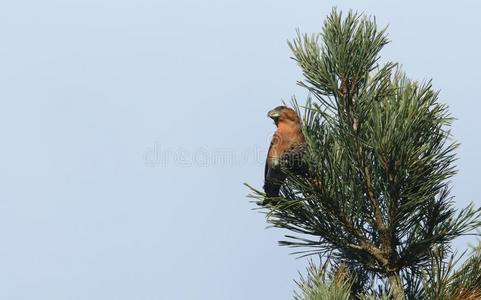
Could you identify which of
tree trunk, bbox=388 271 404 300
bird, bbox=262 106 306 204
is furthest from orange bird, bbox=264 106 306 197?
tree trunk, bbox=388 271 404 300

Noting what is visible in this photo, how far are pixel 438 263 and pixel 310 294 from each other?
24.0 inches

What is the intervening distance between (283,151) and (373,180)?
2.50 feet

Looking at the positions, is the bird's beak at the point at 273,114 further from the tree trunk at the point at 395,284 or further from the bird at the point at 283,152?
the tree trunk at the point at 395,284

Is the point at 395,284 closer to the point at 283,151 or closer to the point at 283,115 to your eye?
the point at 283,151

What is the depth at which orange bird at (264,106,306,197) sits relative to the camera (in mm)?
3994

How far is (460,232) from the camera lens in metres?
3.66

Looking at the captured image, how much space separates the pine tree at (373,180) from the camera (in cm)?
350

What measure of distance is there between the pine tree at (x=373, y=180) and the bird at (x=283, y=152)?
0.14 metres

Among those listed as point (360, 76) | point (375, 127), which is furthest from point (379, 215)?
point (360, 76)

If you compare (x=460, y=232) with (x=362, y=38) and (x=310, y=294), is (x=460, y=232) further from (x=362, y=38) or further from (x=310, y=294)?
(x=362, y=38)

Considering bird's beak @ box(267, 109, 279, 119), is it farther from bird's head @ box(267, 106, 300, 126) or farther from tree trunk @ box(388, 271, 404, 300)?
tree trunk @ box(388, 271, 404, 300)

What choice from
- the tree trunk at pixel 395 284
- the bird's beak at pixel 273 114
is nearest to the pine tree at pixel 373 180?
the tree trunk at pixel 395 284

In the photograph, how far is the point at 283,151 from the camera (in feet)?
13.8

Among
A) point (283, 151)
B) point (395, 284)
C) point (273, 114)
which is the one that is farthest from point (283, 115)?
point (395, 284)
